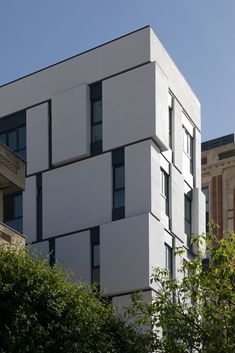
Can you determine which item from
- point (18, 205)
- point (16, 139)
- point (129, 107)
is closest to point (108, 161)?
point (129, 107)

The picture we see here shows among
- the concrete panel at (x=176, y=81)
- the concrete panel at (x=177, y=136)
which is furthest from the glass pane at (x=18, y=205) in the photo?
the concrete panel at (x=176, y=81)

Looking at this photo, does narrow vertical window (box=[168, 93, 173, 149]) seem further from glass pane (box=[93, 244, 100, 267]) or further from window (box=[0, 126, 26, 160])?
window (box=[0, 126, 26, 160])

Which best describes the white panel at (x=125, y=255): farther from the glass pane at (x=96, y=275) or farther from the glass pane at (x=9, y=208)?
the glass pane at (x=9, y=208)

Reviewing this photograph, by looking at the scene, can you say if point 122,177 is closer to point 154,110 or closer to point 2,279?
point 154,110

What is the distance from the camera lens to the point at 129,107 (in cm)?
4509

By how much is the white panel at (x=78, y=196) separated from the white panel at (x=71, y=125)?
23.1 inches

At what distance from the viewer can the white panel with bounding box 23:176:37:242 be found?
4647 cm

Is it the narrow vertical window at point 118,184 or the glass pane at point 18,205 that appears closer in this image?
the narrow vertical window at point 118,184

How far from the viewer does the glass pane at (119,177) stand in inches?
1757

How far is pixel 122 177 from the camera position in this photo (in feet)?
147

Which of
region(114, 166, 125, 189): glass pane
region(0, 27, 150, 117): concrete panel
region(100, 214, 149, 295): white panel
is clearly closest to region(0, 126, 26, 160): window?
region(0, 27, 150, 117): concrete panel

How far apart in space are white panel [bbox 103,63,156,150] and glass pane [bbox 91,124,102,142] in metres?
0.57

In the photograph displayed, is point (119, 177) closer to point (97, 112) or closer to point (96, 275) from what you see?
point (97, 112)

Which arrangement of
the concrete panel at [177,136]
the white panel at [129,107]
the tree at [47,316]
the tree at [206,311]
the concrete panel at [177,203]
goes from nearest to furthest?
the tree at [206,311]
the tree at [47,316]
the white panel at [129,107]
the concrete panel at [177,203]
the concrete panel at [177,136]
